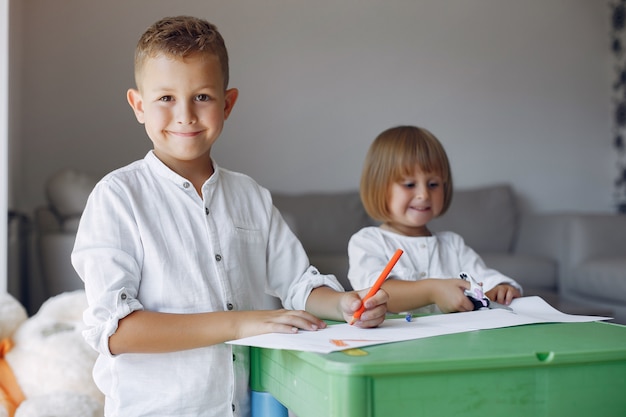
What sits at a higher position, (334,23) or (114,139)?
(334,23)

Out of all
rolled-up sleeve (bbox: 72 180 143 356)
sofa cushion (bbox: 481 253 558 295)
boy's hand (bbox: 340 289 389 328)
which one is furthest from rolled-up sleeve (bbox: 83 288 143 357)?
sofa cushion (bbox: 481 253 558 295)

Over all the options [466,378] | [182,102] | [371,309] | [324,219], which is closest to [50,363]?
[182,102]

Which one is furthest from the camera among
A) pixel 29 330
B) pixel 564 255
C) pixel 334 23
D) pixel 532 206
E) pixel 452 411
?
pixel 532 206

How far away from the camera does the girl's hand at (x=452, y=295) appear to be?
Result: 3.55 feet

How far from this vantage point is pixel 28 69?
11.0 feet

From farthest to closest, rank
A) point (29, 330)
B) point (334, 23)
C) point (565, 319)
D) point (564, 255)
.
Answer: point (334, 23) < point (564, 255) < point (29, 330) < point (565, 319)

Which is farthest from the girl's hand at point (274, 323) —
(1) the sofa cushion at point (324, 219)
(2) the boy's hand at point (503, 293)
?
(1) the sofa cushion at point (324, 219)

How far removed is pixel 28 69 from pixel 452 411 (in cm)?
313

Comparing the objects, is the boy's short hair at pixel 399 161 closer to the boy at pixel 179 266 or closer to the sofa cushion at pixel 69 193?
the boy at pixel 179 266

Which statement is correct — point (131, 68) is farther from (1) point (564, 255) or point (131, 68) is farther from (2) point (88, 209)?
(2) point (88, 209)

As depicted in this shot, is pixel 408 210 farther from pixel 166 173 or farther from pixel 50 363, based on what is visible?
pixel 50 363

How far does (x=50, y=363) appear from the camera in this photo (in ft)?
5.41

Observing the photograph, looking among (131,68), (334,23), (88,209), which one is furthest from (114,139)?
(88,209)

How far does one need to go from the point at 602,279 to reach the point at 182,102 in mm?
2389
